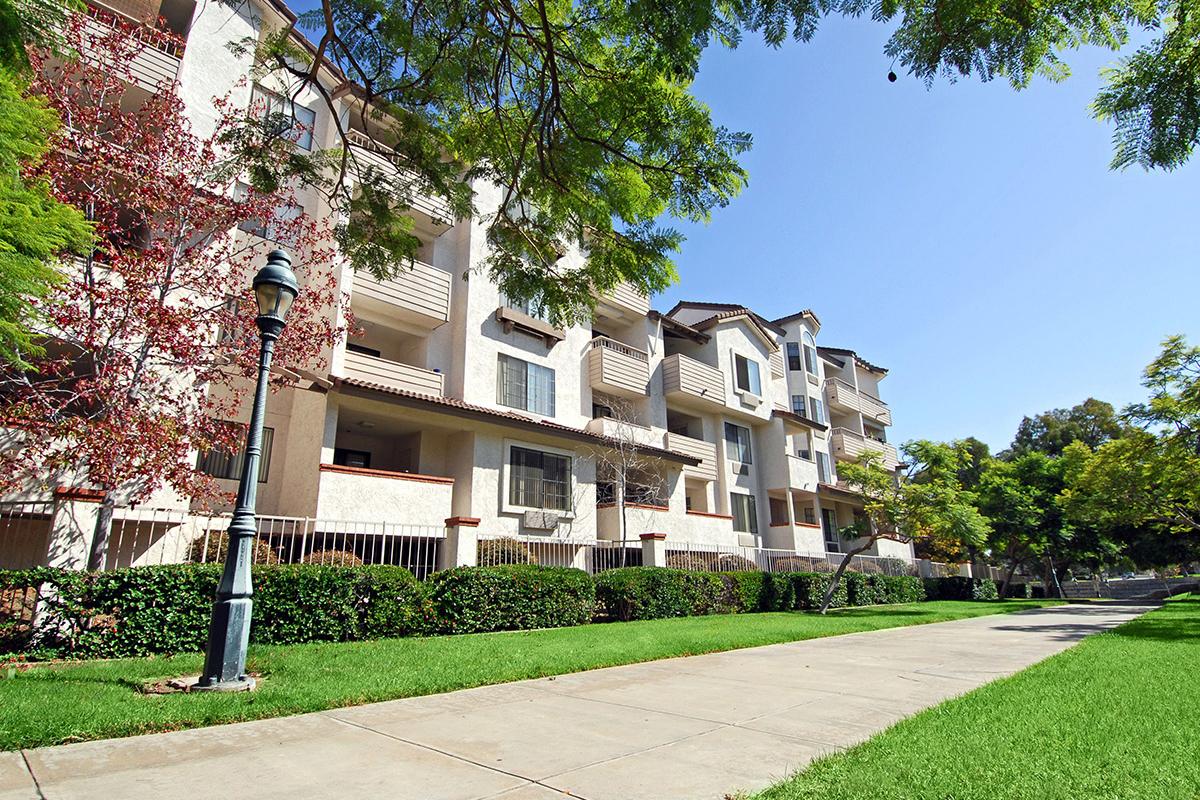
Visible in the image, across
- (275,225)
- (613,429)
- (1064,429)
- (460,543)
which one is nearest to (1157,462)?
(613,429)

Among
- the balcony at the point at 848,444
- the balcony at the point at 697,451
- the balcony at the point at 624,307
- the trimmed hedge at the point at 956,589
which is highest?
the balcony at the point at 624,307

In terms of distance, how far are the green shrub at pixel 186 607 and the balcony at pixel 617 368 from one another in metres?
13.1

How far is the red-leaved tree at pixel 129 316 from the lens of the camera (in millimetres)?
9258

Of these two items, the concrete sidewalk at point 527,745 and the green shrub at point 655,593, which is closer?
the concrete sidewalk at point 527,745

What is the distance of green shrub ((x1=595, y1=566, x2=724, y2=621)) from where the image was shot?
1460cm

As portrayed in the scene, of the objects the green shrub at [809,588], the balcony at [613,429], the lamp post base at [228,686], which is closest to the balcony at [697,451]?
the balcony at [613,429]

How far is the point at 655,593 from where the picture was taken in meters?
15.2

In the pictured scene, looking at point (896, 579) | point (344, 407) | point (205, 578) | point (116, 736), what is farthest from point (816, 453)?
point (116, 736)

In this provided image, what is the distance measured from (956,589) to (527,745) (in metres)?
35.3

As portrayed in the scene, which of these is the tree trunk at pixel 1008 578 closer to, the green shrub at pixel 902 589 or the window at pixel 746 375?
the green shrub at pixel 902 589

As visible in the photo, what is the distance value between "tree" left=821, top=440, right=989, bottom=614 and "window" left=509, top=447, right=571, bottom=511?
909cm

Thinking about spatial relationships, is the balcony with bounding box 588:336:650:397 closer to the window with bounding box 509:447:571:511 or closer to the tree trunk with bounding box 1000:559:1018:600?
the window with bounding box 509:447:571:511

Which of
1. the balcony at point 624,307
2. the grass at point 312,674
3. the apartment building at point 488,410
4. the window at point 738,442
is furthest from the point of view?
the window at point 738,442

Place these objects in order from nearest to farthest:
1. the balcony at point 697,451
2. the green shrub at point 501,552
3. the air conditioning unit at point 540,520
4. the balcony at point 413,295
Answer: the green shrub at point 501,552, the balcony at point 413,295, the air conditioning unit at point 540,520, the balcony at point 697,451
